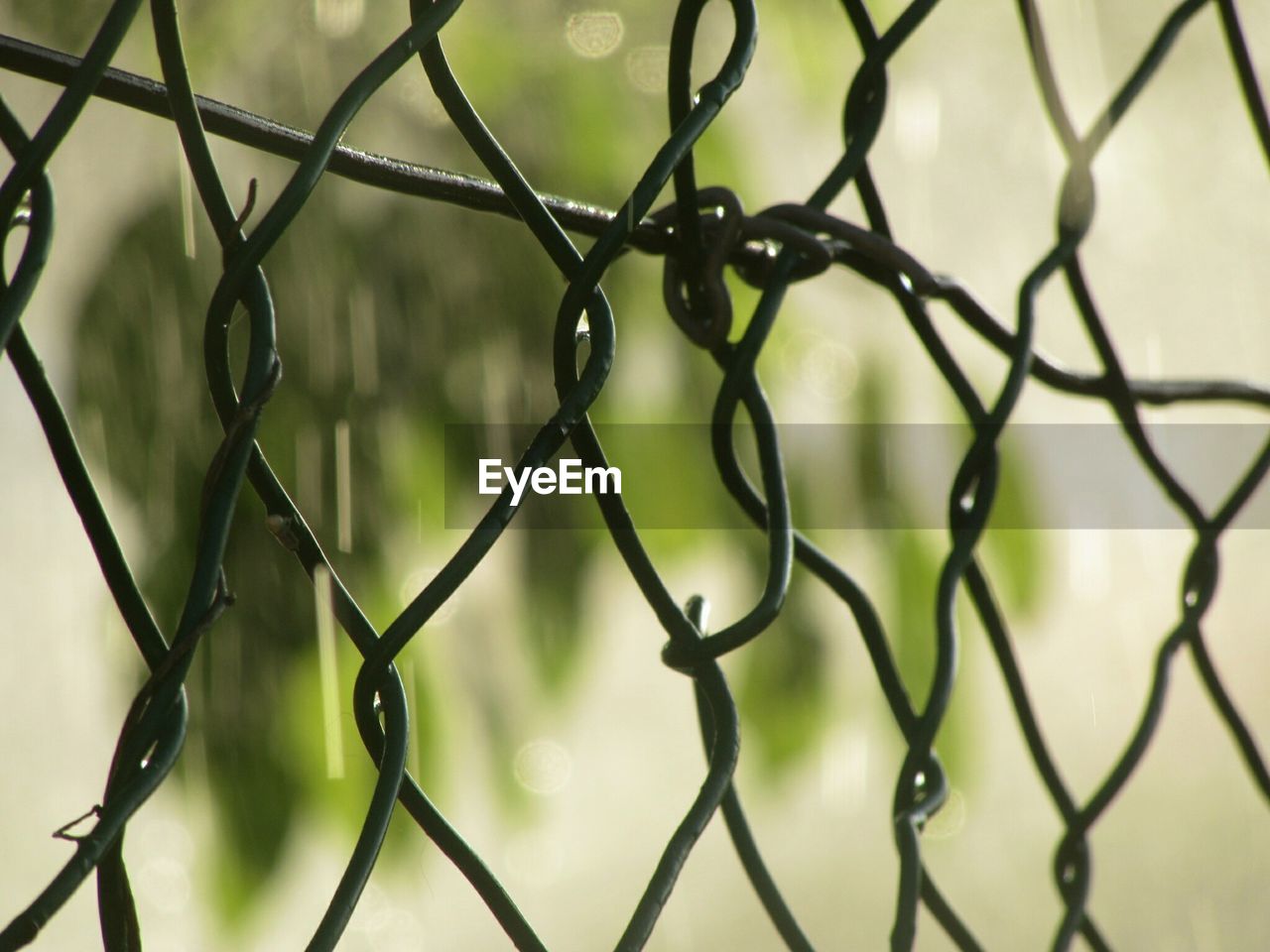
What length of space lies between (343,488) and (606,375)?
0.39m

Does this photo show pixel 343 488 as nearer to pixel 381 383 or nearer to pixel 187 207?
pixel 381 383

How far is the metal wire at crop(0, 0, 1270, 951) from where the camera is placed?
161 mm

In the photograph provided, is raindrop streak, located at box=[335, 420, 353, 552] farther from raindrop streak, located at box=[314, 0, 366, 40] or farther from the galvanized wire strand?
the galvanized wire strand

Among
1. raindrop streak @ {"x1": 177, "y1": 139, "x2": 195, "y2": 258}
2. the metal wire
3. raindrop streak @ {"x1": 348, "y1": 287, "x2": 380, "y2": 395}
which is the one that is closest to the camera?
the metal wire

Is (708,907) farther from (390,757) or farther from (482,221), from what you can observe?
(390,757)

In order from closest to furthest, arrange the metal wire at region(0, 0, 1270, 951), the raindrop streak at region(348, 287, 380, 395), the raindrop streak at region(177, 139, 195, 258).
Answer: the metal wire at region(0, 0, 1270, 951) → the raindrop streak at region(177, 139, 195, 258) → the raindrop streak at region(348, 287, 380, 395)

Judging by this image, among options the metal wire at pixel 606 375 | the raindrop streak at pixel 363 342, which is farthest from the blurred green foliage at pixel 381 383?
the metal wire at pixel 606 375

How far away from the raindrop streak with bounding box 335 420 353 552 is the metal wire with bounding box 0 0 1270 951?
1.08 ft

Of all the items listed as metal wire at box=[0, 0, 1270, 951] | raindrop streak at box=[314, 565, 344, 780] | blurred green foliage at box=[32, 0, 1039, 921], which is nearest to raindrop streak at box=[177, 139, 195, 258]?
blurred green foliage at box=[32, 0, 1039, 921]

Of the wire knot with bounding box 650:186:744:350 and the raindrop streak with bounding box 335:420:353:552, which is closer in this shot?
the wire knot with bounding box 650:186:744:350

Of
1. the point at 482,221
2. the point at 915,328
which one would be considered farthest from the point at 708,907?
the point at 915,328

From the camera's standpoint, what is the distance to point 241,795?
0.55 metres

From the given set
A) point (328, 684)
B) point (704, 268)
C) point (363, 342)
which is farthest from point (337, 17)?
point (704, 268)

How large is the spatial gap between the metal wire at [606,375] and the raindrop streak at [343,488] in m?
0.33
